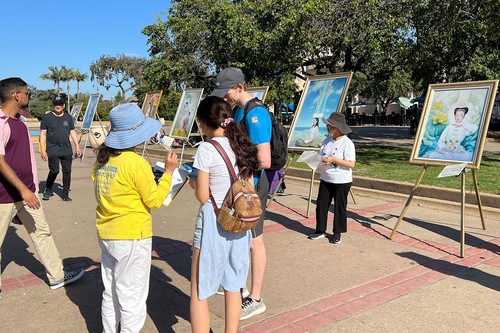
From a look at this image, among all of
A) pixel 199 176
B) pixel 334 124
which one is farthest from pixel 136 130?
pixel 334 124

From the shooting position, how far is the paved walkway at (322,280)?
3635 millimetres

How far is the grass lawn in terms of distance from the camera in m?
8.67

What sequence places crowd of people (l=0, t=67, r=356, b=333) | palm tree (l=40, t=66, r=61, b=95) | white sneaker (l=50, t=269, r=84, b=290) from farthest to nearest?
1. palm tree (l=40, t=66, r=61, b=95)
2. white sneaker (l=50, t=269, r=84, b=290)
3. crowd of people (l=0, t=67, r=356, b=333)

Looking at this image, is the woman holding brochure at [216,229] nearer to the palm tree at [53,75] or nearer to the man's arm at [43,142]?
the man's arm at [43,142]

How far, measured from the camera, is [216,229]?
2910mm

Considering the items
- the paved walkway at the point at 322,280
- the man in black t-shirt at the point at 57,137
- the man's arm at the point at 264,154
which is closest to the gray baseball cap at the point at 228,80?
the man's arm at the point at 264,154

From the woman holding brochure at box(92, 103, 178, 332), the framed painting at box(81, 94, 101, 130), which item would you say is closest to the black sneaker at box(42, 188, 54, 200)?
→ the woman holding brochure at box(92, 103, 178, 332)

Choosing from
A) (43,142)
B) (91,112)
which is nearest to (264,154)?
(43,142)

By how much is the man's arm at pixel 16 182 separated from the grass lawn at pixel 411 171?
19.7 ft

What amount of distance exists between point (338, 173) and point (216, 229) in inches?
119

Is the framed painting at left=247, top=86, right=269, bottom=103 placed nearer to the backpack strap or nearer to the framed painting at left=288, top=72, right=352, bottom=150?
the framed painting at left=288, top=72, right=352, bottom=150

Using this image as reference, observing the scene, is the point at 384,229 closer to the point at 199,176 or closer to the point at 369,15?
the point at 199,176

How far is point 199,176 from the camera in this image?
2.89 metres

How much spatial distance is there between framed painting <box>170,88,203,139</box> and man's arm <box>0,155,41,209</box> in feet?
25.5
